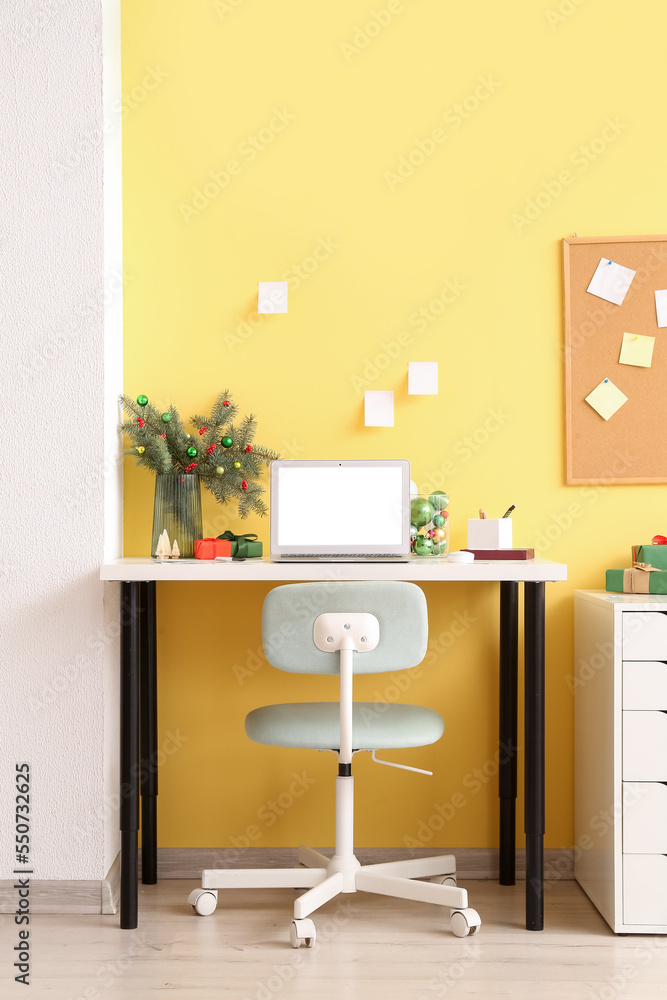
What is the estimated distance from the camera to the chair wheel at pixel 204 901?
2020 mm

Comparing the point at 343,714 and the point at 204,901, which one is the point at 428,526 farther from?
the point at 204,901

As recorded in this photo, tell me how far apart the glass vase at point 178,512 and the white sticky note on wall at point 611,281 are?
1.25 metres

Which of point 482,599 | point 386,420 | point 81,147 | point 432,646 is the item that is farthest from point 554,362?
point 81,147

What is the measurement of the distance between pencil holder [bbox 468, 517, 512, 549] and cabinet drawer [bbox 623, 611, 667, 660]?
387 mm

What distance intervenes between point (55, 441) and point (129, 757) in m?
0.80

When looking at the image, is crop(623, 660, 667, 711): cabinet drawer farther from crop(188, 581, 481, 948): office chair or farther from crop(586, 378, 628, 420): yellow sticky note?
crop(586, 378, 628, 420): yellow sticky note

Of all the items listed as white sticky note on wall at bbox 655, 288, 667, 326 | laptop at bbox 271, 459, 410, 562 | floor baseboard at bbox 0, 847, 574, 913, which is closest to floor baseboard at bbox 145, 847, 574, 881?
floor baseboard at bbox 0, 847, 574, 913

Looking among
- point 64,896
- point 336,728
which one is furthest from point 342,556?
point 64,896

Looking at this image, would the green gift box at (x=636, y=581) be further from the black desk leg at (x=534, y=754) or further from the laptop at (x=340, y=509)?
the laptop at (x=340, y=509)

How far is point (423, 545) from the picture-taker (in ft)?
7.20

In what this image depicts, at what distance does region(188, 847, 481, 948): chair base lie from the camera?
1.87 metres

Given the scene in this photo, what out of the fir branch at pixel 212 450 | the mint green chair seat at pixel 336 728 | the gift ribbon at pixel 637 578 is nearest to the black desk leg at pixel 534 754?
the mint green chair seat at pixel 336 728

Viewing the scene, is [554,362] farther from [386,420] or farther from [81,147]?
[81,147]

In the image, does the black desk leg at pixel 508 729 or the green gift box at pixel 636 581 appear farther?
the black desk leg at pixel 508 729
